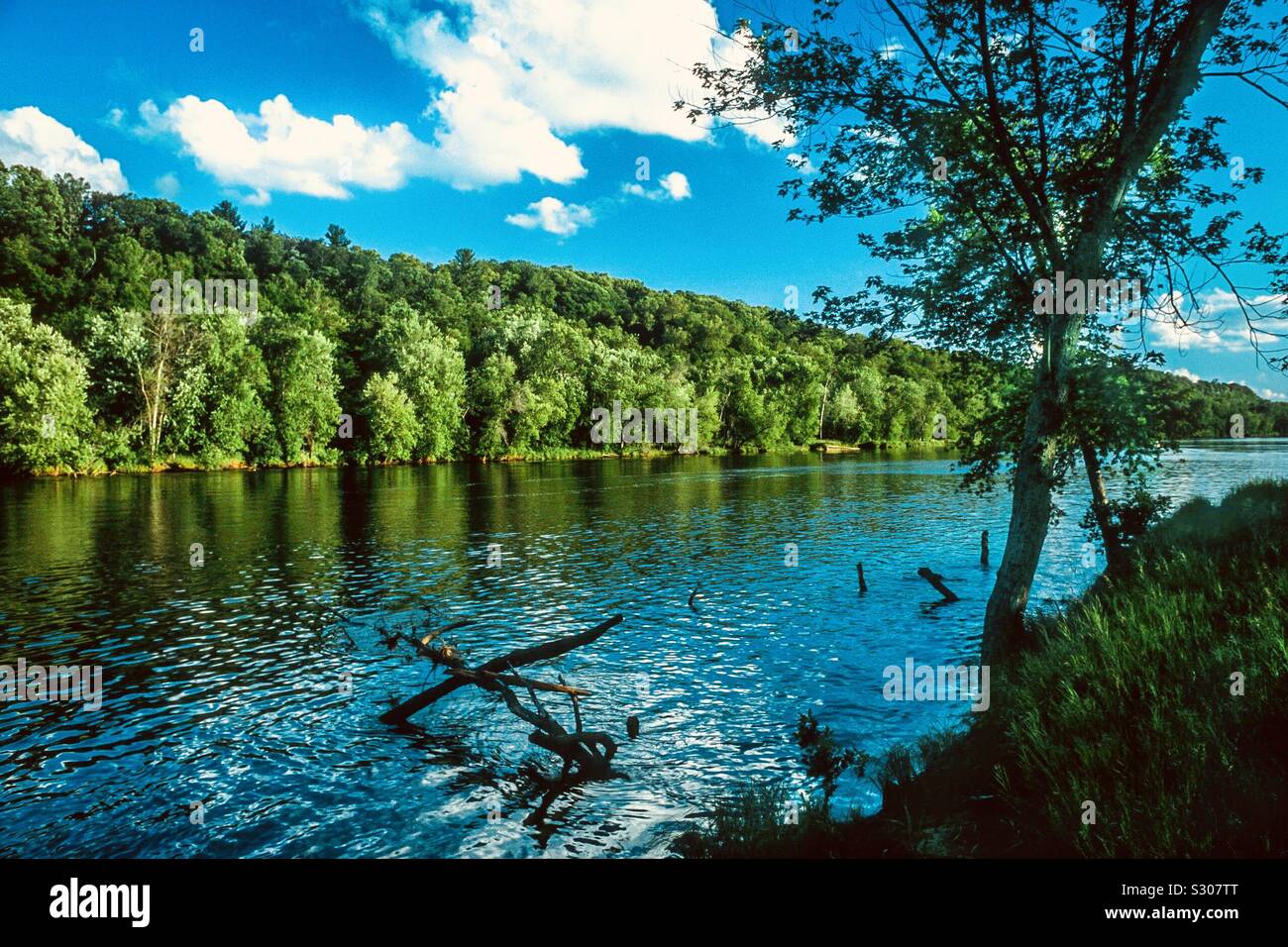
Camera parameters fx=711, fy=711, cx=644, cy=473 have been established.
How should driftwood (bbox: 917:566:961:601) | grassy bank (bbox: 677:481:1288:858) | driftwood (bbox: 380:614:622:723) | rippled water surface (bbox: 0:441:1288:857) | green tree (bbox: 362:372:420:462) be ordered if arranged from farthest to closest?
green tree (bbox: 362:372:420:462) < driftwood (bbox: 917:566:961:601) < driftwood (bbox: 380:614:622:723) < rippled water surface (bbox: 0:441:1288:857) < grassy bank (bbox: 677:481:1288:858)

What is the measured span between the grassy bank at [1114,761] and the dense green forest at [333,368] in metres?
8.45

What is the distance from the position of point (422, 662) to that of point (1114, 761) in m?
14.8

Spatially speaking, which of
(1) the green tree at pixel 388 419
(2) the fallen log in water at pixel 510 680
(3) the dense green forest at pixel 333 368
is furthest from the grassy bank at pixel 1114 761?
(1) the green tree at pixel 388 419

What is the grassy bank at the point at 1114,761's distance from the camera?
664 centimetres

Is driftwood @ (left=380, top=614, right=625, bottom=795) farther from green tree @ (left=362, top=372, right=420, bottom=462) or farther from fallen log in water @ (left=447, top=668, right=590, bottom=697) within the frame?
green tree @ (left=362, top=372, right=420, bottom=462)

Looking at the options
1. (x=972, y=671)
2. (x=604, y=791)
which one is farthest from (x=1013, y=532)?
(x=604, y=791)

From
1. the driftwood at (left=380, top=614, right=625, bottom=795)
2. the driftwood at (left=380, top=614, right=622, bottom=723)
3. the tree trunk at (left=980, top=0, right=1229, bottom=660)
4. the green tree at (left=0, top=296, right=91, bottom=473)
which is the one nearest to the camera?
the driftwood at (left=380, top=614, right=625, bottom=795)

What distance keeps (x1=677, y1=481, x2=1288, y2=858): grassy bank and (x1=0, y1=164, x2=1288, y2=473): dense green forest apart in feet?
27.7

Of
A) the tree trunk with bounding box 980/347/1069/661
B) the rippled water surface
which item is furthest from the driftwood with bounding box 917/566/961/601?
the tree trunk with bounding box 980/347/1069/661

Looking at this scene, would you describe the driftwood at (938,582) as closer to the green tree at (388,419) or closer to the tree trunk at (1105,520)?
the tree trunk at (1105,520)

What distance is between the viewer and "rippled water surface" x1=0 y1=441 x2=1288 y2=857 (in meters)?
10.6

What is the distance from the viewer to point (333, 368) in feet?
341

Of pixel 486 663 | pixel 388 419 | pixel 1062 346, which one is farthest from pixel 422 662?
pixel 388 419

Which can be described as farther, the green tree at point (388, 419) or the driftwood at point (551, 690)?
the green tree at point (388, 419)
